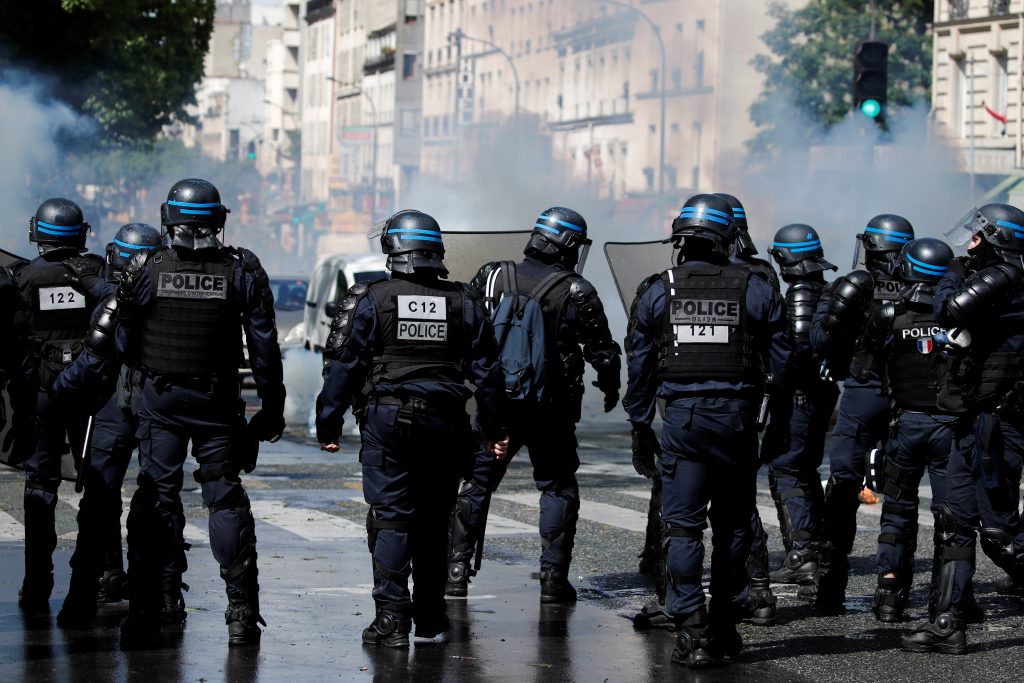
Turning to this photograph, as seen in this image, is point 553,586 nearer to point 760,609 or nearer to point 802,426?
point 760,609

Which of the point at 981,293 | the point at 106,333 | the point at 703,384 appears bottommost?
the point at 703,384

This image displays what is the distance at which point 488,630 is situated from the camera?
7781 mm

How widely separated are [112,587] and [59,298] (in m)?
1.39

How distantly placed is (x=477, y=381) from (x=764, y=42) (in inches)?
1665

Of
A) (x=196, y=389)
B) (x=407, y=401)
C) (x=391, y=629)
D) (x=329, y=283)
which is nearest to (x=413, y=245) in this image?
(x=407, y=401)

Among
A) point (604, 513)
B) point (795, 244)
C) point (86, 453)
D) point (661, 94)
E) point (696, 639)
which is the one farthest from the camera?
point (661, 94)

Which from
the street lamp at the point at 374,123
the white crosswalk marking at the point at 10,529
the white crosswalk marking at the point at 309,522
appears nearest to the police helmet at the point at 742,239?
the white crosswalk marking at the point at 309,522

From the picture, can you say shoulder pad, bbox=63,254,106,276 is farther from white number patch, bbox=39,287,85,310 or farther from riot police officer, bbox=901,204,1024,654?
riot police officer, bbox=901,204,1024,654

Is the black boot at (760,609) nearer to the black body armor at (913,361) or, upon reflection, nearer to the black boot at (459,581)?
the black body armor at (913,361)

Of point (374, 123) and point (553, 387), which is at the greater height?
point (374, 123)

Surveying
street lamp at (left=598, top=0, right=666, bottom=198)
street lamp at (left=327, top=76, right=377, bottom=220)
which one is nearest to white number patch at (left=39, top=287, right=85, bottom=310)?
street lamp at (left=598, top=0, right=666, bottom=198)

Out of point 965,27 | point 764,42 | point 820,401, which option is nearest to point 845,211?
point 965,27

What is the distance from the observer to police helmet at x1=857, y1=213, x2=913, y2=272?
880 cm

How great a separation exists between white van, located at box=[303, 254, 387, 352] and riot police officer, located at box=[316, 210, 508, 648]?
1240 cm
